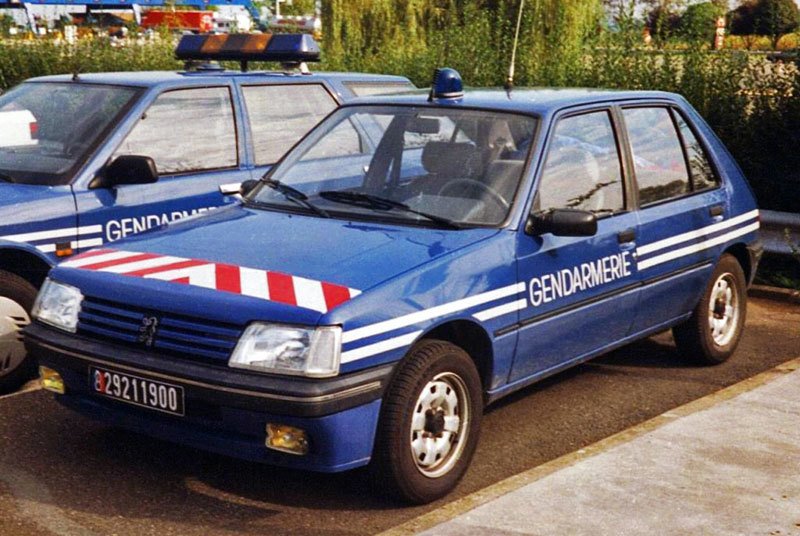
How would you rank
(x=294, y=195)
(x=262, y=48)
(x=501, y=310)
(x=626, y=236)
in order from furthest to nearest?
(x=262, y=48)
(x=626, y=236)
(x=294, y=195)
(x=501, y=310)

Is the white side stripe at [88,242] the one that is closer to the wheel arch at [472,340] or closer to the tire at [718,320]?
the wheel arch at [472,340]

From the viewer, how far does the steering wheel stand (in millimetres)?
5328

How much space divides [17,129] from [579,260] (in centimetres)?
350

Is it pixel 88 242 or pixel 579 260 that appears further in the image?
pixel 88 242

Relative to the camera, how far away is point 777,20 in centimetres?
1006

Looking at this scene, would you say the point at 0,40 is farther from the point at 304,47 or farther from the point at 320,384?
the point at 320,384

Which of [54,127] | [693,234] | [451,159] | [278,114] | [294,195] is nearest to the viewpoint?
[451,159]

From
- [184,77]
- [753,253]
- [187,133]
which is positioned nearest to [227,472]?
[187,133]

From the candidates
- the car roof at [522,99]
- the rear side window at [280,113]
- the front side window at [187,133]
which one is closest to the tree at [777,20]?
the car roof at [522,99]

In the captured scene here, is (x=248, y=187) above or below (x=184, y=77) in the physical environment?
below

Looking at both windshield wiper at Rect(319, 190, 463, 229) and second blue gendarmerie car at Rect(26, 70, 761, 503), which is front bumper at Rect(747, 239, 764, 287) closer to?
second blue gendarmerie car at Rect(26, 70, 761, 503)

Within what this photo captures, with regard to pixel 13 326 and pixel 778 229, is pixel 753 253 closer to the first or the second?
pixel 778 229

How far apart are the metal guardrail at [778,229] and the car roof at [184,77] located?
11.1 ft

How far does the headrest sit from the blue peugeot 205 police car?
5.96 ft
